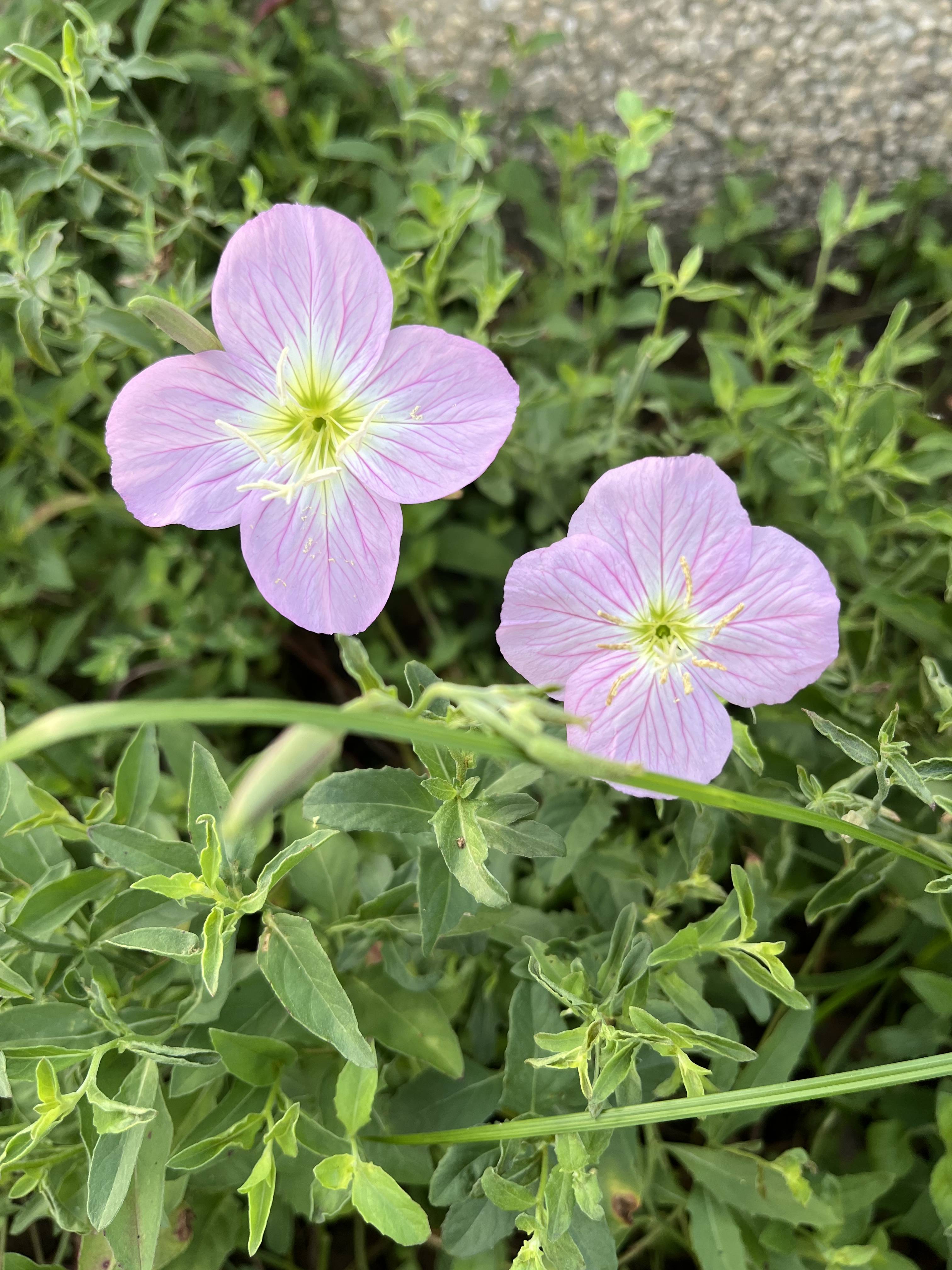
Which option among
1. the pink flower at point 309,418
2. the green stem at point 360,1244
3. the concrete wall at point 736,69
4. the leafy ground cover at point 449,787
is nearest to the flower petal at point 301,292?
the pink flower at point 309,418

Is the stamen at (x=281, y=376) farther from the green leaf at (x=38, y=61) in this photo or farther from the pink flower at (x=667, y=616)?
the green leaf at (x=38, y=61)

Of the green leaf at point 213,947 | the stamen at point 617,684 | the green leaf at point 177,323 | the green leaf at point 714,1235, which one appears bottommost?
the green leaf at point 714,1235

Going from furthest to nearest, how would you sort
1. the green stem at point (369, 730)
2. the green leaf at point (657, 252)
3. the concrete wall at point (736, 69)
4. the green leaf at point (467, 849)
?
the concrete wall at point (736, 69) < the green leaf at point (657, 252) < the green leaf at point (467, 849) < the green stem at point (369, 730)

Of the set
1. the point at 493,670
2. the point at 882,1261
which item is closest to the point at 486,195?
the point at 493,670

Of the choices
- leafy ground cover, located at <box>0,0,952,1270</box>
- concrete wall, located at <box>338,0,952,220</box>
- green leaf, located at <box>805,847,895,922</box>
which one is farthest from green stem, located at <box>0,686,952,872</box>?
concrete wall, located at <box>338,0,952,220</box>

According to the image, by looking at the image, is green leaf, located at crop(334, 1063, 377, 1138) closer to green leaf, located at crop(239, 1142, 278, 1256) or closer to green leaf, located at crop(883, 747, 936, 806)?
green leaf, located at crop(239, 1142, 278, 1256)

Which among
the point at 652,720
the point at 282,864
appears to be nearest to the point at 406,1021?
the point at 282,864
